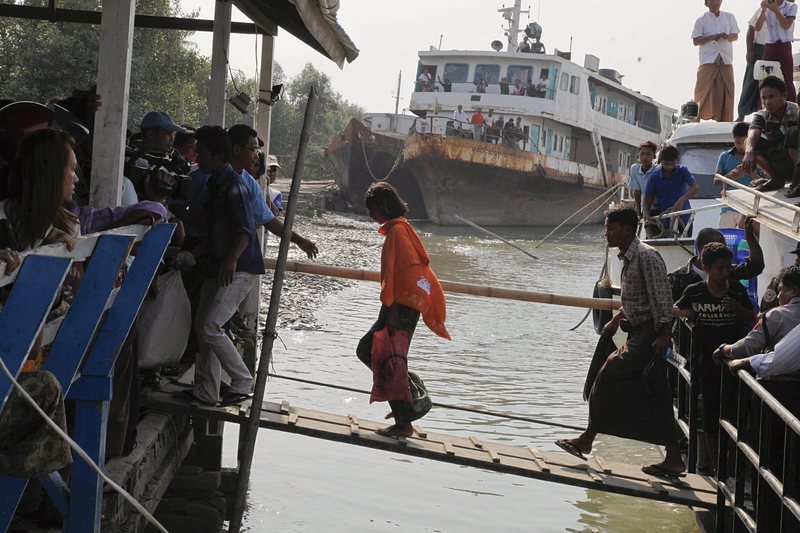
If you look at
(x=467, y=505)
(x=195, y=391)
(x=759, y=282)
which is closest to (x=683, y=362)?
(x=759, y=282)

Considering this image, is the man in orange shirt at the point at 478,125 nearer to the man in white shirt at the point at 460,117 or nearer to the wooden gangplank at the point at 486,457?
the man in white shirt at the point at 460,117

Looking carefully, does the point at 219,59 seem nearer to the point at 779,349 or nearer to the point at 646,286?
the point at 646,286

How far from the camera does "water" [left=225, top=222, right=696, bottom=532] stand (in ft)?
21.3

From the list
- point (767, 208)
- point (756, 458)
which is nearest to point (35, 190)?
point (756, 458)

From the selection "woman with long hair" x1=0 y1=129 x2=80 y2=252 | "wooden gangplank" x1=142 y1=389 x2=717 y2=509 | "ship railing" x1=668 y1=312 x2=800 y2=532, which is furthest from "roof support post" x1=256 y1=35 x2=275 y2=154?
"woman with long hair" x1=0 y1=129 x2=80 y2=252

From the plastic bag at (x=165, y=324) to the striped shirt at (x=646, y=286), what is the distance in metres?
2.10

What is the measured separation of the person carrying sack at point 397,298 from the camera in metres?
5.04

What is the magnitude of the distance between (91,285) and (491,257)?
2532cm

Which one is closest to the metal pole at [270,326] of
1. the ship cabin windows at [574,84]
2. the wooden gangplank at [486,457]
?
the wooden gangplank at [486,457]

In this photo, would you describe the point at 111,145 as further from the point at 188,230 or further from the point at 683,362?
the point at 683,362

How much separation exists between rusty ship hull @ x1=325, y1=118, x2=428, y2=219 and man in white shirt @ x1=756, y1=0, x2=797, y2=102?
28.4 m

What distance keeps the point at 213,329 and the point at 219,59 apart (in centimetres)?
247

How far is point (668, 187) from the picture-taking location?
9.49 metres

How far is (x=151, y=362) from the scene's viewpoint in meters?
4.72
